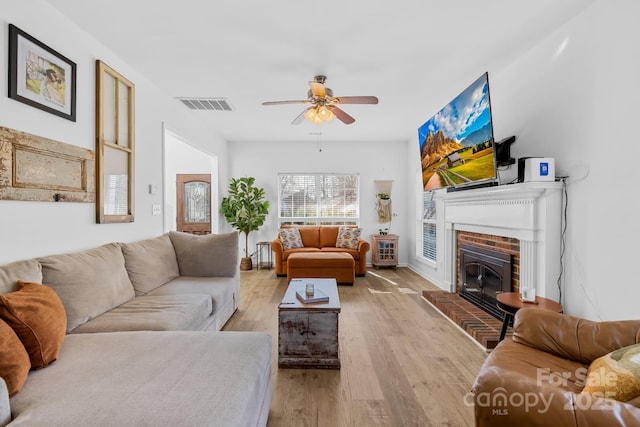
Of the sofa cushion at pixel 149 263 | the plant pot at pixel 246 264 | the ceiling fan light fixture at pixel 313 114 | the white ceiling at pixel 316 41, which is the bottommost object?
the plant pot at pixel 246 264

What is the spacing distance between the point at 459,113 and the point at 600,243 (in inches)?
62.5

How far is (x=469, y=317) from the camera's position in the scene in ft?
10.2

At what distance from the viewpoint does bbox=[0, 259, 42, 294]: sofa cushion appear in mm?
1611

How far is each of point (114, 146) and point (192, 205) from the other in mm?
4449

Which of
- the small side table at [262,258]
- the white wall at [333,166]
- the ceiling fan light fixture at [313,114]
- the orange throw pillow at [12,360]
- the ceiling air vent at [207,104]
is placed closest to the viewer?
the orange throw pillow at [12,360]

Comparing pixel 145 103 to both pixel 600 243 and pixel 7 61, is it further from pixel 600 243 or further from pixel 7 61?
pixel 600 243

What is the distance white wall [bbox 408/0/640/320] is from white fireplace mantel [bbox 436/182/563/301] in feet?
0.31

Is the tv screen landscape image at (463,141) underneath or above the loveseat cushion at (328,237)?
above

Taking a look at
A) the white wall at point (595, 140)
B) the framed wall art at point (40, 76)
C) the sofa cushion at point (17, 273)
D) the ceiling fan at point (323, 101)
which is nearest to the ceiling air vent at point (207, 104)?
the ceiling fan at point (323, 101)

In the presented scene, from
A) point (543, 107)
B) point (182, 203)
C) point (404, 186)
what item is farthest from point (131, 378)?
point (182, 203)

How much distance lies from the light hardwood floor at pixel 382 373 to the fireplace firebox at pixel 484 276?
1.60 ft

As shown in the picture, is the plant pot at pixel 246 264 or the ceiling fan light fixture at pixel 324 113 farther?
Answer: the plant pot at pixel 246 264

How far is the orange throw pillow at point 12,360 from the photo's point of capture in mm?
1203

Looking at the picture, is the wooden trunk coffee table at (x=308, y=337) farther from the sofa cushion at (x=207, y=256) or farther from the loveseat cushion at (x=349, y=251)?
the loveseat cushion at (x=349, y=251)
